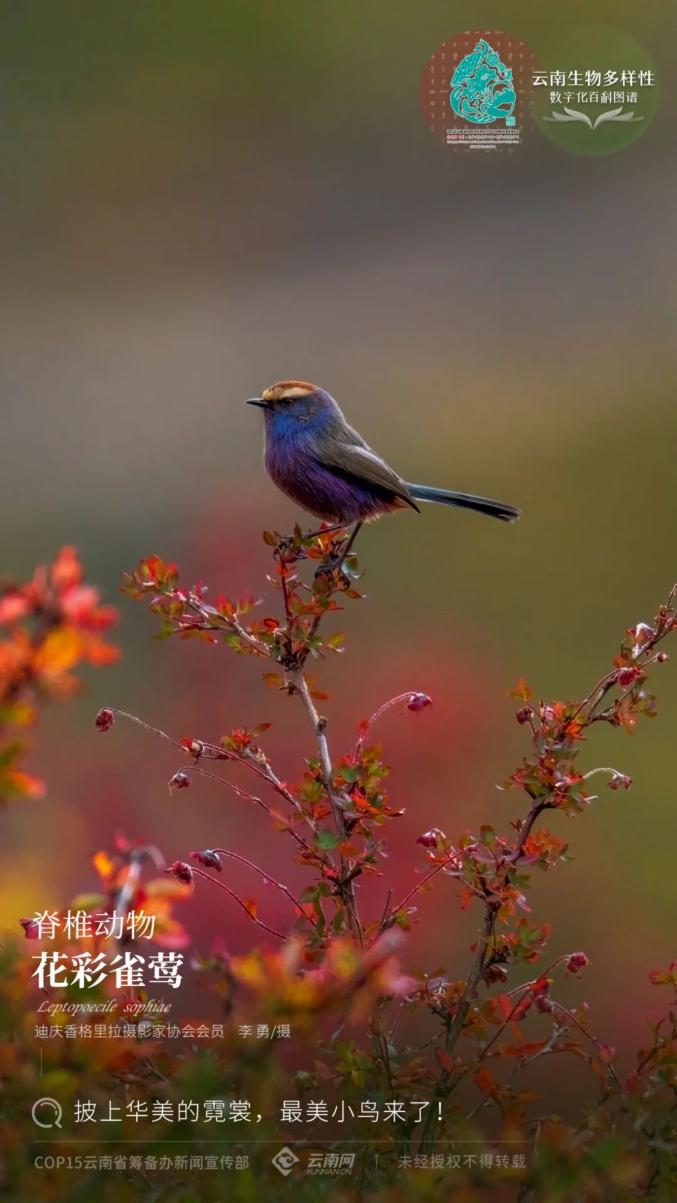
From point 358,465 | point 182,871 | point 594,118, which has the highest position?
point 594,118

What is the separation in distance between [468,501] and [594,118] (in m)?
0.91

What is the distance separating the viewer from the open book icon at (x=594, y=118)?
242cm

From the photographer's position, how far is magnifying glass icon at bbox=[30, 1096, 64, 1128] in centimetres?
118

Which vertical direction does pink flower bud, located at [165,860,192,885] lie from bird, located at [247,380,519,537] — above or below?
below

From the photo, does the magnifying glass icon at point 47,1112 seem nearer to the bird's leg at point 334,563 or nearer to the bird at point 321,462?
the bird's leg at point 334,563

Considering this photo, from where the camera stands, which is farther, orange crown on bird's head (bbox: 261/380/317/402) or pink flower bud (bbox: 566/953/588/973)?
orange crown on bird's head (bbox: 261/380/317/402)

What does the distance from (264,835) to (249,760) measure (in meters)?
1.13

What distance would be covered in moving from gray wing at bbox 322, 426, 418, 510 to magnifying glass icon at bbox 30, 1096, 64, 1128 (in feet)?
5.21

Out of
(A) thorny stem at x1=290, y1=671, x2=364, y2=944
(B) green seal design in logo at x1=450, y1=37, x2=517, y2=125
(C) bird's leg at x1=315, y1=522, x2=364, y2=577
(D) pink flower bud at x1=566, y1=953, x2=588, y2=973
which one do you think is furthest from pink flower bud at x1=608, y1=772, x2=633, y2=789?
(B) green seal design in logo at x1=450, y1=37, x2=517, y2=125

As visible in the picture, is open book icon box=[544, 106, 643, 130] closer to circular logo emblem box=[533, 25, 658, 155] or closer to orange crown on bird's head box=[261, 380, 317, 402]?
circular logo emblem box=[533, 25, 658, 155]

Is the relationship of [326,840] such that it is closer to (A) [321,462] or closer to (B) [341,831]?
(B) [341,831]

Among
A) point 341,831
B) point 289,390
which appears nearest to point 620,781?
point 341,831

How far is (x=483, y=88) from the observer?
2426mm

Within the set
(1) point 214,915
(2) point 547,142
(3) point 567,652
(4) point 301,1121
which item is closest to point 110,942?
(4) point 301,1121
